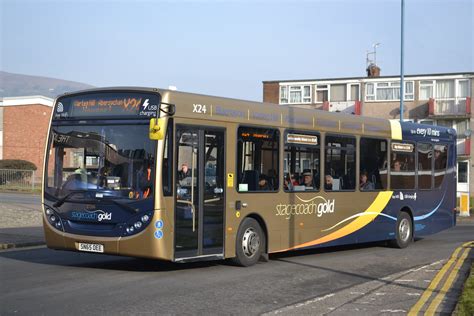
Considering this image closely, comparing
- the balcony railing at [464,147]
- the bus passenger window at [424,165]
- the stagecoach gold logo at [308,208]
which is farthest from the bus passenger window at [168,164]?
the balcony railing at [464,147]

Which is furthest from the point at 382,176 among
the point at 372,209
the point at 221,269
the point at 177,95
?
the point at 177,95

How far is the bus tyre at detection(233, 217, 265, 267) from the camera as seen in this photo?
12000mm

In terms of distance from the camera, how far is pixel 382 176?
16.2 meters

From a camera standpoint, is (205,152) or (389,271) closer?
(205,152)

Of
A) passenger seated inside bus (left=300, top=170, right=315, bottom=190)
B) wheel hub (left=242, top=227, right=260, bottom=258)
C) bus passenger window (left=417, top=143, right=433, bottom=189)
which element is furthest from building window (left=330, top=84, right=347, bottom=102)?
wheel hub (left=242, top=227, right=260, bottom=258)

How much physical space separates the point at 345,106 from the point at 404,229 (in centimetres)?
3337

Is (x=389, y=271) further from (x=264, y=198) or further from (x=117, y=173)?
(x=117, y=173)

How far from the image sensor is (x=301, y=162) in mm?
13664

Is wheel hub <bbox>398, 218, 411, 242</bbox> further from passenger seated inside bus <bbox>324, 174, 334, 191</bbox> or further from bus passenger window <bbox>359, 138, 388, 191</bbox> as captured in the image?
passenger seated inside bus <bbox>324, 174, 334, 191</bbox>

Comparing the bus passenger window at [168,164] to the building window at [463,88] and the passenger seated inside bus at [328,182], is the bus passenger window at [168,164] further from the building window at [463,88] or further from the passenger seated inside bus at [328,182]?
the building window at [463,88]

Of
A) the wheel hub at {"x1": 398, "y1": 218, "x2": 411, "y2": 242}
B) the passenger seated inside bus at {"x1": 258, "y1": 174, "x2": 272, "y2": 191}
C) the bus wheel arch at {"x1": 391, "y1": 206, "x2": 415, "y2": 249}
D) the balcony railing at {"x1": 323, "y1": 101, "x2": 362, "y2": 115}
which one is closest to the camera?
the passenger seated inside bus at {"x1": 258, "y1": 174, "x2": 272, "y2": 191}

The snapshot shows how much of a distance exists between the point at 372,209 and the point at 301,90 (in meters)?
36.2

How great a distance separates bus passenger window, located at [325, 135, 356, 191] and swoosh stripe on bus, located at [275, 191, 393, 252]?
867 mm

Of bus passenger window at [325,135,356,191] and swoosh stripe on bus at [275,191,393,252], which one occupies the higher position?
bus passenger window at [325,135,356,191]
